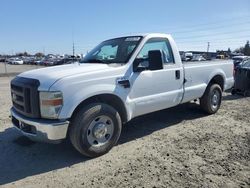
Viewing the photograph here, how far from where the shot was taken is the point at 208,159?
4520 mm

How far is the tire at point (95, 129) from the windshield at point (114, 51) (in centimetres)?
107

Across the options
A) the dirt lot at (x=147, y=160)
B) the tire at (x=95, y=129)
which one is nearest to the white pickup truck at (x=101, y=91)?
the tire at (x=95, y=129)

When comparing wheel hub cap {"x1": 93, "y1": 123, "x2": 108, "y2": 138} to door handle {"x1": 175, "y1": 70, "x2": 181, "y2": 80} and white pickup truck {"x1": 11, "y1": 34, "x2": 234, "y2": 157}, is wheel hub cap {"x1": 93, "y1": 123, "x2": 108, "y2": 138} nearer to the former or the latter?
white pickup truck {"x1": 11, "y1": 34, "x2": 234, "y2": 157}

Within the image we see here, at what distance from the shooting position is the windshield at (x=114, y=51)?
5.34 metres

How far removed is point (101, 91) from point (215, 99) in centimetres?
406

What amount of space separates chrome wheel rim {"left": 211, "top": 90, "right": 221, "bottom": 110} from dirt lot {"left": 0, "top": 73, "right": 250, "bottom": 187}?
87cm

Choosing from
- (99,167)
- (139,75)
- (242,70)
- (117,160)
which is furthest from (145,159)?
(242,70)

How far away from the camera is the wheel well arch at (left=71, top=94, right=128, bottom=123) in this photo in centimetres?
454

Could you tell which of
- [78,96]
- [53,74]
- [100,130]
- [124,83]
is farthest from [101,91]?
[53,74]

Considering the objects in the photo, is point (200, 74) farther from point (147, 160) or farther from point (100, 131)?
point (100, 131)

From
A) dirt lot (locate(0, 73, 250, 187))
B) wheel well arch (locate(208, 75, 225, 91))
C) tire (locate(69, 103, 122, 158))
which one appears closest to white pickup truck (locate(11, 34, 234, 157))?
tire (locate(69, 103, 122, 158))

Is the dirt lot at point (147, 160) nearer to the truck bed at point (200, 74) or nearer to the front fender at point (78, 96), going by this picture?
the truck bed at point (200, 74)

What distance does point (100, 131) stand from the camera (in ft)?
15.3

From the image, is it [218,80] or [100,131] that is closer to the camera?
[100,131]
